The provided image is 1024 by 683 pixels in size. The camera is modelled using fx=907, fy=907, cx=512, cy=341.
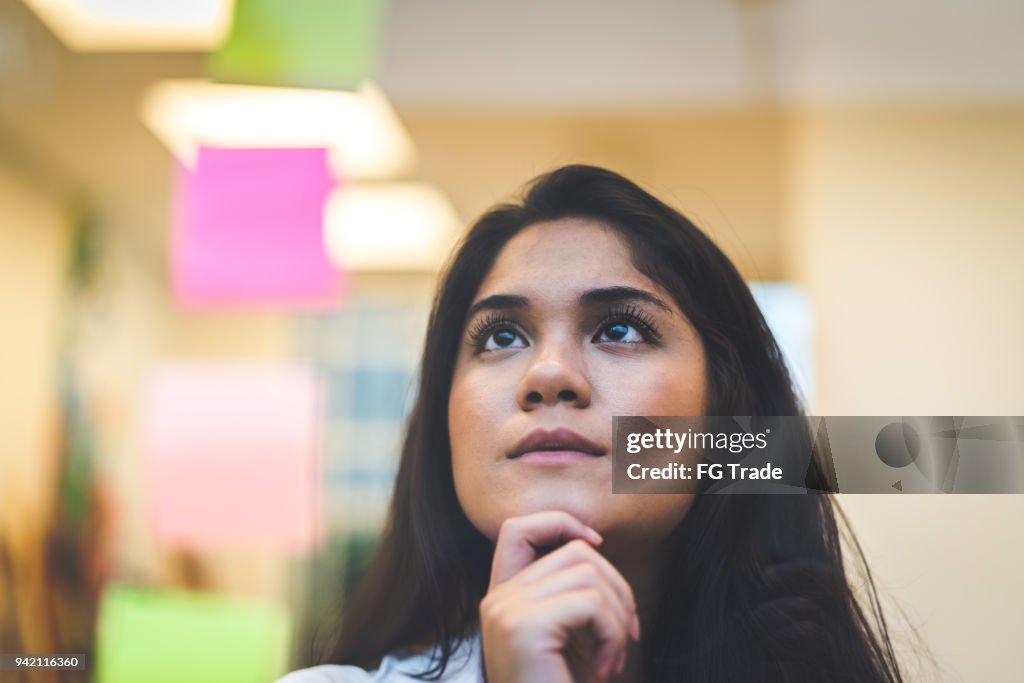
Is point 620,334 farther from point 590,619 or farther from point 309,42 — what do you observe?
point 309,42

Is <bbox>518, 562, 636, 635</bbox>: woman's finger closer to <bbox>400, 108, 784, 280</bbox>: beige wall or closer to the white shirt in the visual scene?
the white shirt

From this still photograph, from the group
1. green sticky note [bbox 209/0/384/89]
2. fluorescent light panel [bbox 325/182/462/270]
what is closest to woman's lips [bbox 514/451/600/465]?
fluorescent light panel [bbox 325/182/462/270]

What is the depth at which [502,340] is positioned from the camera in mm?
849

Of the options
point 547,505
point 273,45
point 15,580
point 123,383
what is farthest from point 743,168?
point 15,580

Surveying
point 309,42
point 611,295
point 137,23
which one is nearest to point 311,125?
point 309,42

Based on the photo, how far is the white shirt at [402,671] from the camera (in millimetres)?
800

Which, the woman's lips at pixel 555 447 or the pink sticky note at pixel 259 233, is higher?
the pink sticky note at pixel 259 233

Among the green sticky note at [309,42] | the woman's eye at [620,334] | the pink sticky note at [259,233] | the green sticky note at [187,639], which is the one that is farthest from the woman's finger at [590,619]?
the green sticky note at [309,42]

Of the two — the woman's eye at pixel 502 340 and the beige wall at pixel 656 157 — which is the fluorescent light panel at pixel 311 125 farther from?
the woman's eye at pixel 502 340

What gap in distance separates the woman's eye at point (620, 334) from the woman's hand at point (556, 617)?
186mm

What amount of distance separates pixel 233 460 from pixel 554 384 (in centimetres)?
52

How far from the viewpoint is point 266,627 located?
111cm

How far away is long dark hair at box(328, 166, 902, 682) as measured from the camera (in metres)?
0.81

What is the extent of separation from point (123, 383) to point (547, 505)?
80cm
